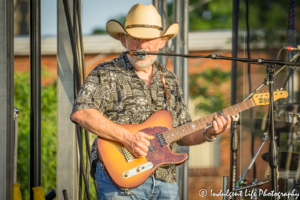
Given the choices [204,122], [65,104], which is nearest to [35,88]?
[65,104]

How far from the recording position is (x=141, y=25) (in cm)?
219

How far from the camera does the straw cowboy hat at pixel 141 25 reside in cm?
214

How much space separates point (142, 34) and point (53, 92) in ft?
12.0

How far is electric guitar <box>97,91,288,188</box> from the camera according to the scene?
1913 millimetres

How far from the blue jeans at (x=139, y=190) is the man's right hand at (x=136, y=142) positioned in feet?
0.62

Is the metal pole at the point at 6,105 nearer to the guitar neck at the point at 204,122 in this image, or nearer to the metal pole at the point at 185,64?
the guitar neck at the point at 204,122

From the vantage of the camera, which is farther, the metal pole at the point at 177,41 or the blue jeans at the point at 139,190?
the metal pole at the point at 177,41

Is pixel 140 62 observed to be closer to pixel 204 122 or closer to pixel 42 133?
pixel 204 122

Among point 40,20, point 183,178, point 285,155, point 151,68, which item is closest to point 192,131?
point 151,68

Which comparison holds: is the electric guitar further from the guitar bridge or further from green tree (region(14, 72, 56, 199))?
green tree (region(14, 72, 56, 199))

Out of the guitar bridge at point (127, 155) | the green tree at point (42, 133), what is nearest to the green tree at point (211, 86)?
the green tree at point (42, 133)

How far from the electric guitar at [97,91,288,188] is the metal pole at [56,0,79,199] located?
83 centimetres

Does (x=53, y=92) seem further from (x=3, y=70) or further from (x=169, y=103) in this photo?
(x=169, y=103)

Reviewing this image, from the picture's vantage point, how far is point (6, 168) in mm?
2203
